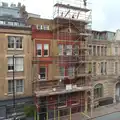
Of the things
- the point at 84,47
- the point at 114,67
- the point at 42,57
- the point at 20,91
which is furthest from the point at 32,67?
the point at 114,67

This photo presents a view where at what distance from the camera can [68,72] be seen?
91.9 ft

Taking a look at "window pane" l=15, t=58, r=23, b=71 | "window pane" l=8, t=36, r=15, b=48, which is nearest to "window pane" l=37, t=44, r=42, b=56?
"window pane" l=15, t=58, r=23, b=71

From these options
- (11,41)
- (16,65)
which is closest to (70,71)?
(16,65)

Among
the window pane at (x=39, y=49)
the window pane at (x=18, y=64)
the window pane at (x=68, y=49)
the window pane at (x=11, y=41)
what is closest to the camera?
the window pane at (x=11, y=41)

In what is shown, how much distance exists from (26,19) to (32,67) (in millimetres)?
7422

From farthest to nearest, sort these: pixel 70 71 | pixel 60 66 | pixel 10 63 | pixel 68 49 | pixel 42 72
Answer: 1. pixel 70 71
2. pixel 68 49
3. pixel 60 66
4. pixel 42 72
5. pixel 10 63

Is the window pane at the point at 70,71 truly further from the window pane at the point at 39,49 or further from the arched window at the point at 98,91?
the arched window at the point at 98,91

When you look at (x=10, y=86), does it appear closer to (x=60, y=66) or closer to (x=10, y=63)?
(x=10, y=63)

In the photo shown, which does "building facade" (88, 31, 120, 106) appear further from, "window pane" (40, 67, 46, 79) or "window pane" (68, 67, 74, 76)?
"window pane" (40, 67, 46, 79)

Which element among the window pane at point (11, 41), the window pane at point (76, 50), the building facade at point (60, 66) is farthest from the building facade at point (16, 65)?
the window pane at point (76, 50)

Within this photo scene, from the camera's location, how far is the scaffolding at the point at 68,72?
85.4ft

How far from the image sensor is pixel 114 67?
34469mm

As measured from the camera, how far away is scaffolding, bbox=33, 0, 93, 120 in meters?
26.0

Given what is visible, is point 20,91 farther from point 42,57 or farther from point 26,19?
point 26,19
